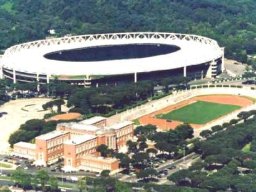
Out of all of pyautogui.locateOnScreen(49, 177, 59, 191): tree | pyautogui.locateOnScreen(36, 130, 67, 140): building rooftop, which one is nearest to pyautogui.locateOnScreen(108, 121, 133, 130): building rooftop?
pyautogui.locateOnScreen(36, 130, 67, 140): building rooftop

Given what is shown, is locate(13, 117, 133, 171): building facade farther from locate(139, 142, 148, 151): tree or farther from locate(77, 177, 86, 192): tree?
locate(77, 177, 86, 192): tree

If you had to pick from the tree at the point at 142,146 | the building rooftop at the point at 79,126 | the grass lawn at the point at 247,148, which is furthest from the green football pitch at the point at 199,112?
the building rooftop at the point at 79,126

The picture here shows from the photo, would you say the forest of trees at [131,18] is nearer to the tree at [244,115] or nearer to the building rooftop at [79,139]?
the tree at [244,115]

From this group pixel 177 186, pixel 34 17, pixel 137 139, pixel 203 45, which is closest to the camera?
pixel 177 186

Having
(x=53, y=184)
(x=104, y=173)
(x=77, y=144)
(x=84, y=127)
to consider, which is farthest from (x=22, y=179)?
(x=84, y=127)

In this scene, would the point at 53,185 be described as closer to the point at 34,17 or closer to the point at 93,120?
the point at 93,120

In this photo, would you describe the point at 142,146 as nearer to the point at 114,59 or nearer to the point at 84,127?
the point at 84,127

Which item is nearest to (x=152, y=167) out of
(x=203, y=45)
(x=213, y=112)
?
(x=213, y=112)
